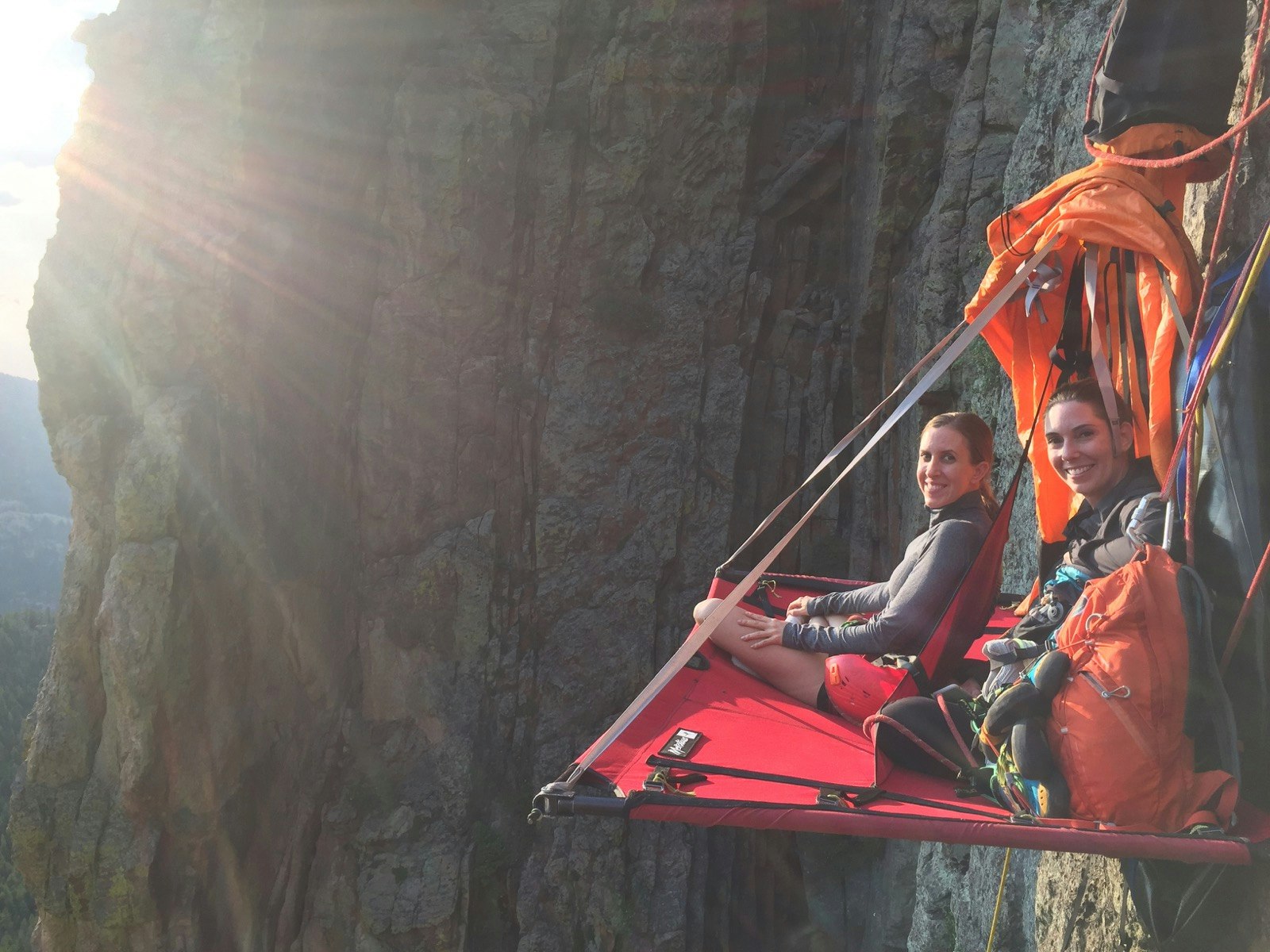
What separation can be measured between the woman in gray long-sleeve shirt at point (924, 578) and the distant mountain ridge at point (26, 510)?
6490cm

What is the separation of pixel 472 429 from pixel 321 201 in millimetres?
3554

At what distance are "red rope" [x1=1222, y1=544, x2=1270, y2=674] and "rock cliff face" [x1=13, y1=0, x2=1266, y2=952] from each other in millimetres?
8364

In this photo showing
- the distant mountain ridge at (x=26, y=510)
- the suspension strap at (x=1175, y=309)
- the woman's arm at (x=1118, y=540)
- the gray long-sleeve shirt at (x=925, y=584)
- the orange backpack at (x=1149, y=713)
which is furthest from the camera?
the distant mountain ridge at (x=26, y=510)

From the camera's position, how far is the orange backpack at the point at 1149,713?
1.86 meters

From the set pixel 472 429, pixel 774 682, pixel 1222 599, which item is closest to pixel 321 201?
pixel 472 429

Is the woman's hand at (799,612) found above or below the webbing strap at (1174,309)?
below

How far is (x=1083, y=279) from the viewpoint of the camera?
2861mm

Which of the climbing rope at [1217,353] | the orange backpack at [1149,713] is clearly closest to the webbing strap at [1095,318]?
the climbing rope at [1217,353]

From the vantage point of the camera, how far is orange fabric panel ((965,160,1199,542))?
7.76 feet

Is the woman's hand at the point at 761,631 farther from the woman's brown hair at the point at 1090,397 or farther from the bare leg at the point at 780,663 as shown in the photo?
the woman's brown hair at the point at 1090,397

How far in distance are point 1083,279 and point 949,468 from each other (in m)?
0.75

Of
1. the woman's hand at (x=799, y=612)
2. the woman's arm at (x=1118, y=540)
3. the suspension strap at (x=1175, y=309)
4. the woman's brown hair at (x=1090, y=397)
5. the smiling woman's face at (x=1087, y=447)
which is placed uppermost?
the suspension strap at (x=1175, y=309)

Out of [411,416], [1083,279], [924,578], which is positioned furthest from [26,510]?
[1083,279]

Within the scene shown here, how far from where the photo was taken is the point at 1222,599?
208cm
